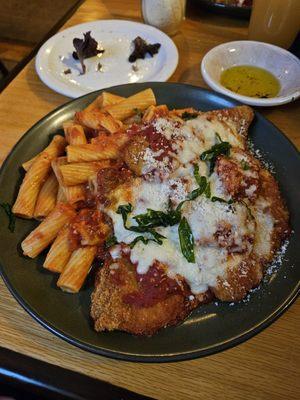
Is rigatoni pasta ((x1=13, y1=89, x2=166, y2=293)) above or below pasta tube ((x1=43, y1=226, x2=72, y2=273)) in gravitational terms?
above

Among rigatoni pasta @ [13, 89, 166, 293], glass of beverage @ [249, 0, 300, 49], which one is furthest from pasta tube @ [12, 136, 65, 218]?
glass of beverage @ [249, 0, 300, 49]

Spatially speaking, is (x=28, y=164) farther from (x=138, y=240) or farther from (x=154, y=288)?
(x=154, y=288)

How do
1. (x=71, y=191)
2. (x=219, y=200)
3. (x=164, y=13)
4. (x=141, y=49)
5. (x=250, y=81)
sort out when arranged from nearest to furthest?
1. (x=219, y=200)
2. (x=71, y=191)
3. (x=250, y=81)
4. (x=141, y=49)
5. (x=164, y=13)

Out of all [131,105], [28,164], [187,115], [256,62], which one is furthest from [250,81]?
[28,164]

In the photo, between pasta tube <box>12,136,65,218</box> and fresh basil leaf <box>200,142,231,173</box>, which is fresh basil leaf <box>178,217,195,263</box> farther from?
pasta tube <box>12,136,65,218</box>

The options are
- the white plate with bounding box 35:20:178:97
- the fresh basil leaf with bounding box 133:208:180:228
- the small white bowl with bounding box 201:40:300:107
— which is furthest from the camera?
the white plate with bounding box 35:20:178:97

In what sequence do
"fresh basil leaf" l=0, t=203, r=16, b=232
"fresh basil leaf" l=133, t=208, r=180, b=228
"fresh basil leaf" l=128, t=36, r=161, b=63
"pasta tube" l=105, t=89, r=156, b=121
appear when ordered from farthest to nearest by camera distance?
"fresh basil leaf" l=128, t=36, r=161, b=63
"pasta tube" l=105, t=89, r=156, b=121
"fresh basil leaf" l=0, t=203, r=16, b=232
"fresh basil leaf" l=133, t=208, r=180, b=228

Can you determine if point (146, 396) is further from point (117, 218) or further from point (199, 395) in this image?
point (117, 218)

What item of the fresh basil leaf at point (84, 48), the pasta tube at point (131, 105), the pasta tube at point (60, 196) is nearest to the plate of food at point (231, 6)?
the fresh basil leaf at point (84, 48)
